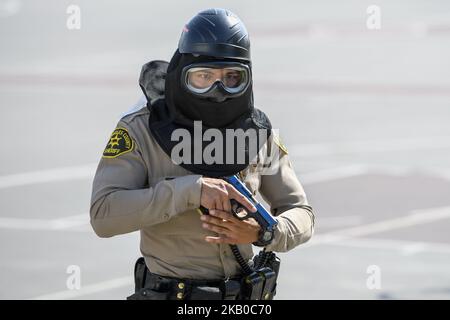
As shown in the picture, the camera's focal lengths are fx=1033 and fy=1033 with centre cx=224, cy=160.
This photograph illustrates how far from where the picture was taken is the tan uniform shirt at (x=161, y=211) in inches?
166

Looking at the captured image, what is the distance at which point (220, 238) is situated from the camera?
14.0 ft

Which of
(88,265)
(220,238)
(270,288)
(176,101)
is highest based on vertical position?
(176,101)

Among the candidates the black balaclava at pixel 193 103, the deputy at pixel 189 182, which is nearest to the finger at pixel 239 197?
the deputy at pixel 189 182

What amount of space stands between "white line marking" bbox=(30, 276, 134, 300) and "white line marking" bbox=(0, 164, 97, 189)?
2.87 m

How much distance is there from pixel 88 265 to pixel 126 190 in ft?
15.2

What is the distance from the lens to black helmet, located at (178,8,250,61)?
14.5 ft

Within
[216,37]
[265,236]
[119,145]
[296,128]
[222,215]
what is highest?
[216,37]

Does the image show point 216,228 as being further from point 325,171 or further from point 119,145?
point 325,171

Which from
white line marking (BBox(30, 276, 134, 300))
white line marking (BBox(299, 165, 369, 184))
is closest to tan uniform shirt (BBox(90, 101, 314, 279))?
white line marking (BBox(30, 276, 134, 300))

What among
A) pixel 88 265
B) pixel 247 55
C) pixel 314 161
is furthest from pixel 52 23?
pixel 247 55

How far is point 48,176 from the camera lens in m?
11.4

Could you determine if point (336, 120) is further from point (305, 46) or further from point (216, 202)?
point (216, 202)

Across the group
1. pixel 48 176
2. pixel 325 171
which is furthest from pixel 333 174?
pixel 48 176

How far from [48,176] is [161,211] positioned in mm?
7336
